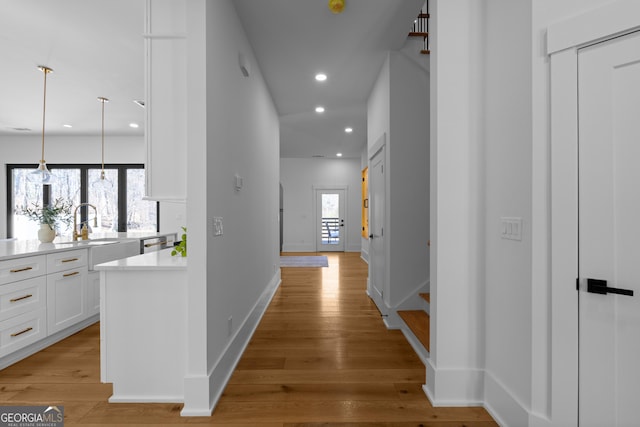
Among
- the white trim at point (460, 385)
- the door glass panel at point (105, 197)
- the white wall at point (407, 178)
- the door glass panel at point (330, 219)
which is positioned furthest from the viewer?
the door glass panel at point (330, 219)

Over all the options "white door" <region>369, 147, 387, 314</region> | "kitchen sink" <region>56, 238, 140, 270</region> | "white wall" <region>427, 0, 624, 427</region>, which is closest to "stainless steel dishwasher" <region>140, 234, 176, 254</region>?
"kitchen sink" <region>56, 238, 140, 270</region>

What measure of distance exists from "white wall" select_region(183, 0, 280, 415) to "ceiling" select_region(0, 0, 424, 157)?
47 cm

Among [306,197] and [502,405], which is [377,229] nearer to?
[502,405]

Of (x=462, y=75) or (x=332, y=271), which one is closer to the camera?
(x=462, y=75)

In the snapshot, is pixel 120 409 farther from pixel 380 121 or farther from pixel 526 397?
pixel 380 121

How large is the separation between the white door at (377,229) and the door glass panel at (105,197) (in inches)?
228

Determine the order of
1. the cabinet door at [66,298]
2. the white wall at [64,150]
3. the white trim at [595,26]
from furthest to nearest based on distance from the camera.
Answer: the white wall at [64,150]
the cabinet door at [66,298]
the white trim at [595,26]

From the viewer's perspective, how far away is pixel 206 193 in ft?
6.02

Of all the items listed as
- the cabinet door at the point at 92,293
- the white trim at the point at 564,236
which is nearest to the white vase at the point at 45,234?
the cabinet door at the point at 92,293

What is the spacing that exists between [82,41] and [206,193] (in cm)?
262

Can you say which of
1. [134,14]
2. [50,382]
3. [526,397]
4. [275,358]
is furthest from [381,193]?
[50,382]

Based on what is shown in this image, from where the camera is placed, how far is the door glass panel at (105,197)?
6715 millimetres

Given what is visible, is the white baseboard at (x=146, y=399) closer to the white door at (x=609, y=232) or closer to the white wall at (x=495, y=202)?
the white wall at (x=495, y=202)

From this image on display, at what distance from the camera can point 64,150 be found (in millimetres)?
6664
